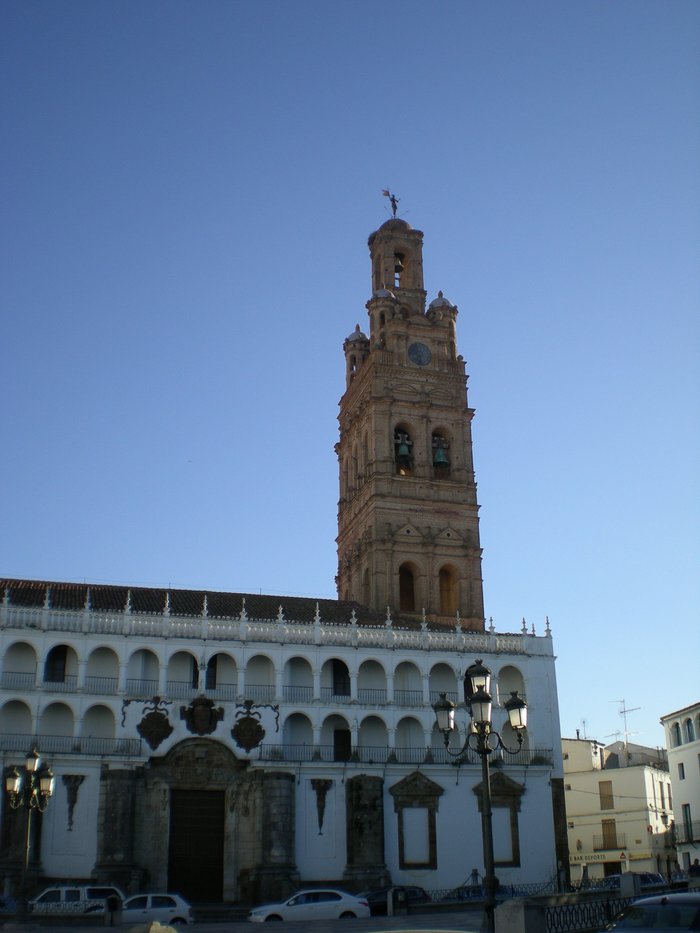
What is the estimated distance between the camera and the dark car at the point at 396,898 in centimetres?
3731

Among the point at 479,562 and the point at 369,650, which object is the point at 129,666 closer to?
the point at 369,650

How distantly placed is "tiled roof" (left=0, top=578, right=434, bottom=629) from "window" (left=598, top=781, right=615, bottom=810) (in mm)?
20845

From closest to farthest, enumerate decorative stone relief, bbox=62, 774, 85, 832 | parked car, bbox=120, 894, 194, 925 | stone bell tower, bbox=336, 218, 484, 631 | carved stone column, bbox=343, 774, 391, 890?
1. parked car, bbox=120, 894, 194, 925
2. decorative stone relief, bbox=62, 774, 85, 832
3. carved stone column, bbox=343, 774, 391, 890
4. stone bell tower, bbox=336, 218, 484, 631

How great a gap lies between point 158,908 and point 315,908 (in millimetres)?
5154

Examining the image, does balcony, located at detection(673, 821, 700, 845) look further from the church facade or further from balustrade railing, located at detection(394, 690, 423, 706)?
balustrade railing, located at detection(394, 690, 423, 706)

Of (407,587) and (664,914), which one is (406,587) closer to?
(407,587)

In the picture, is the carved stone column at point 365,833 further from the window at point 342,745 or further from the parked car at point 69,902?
the parked car at point 69,902

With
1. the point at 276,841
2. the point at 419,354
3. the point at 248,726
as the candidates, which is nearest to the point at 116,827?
the point at 276,841

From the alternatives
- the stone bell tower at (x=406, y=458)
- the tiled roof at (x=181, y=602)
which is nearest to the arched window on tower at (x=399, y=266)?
the stone bell tower at (x=406, y=458)

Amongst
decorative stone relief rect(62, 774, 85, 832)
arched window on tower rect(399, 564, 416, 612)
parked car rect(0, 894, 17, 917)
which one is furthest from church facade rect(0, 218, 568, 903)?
parked car rect(0, 894, 17, 917)

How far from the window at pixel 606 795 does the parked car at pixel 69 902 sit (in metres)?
38.1

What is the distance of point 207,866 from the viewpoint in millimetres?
43344

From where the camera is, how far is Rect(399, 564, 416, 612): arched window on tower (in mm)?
56438

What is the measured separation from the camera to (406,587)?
56.9 metres
